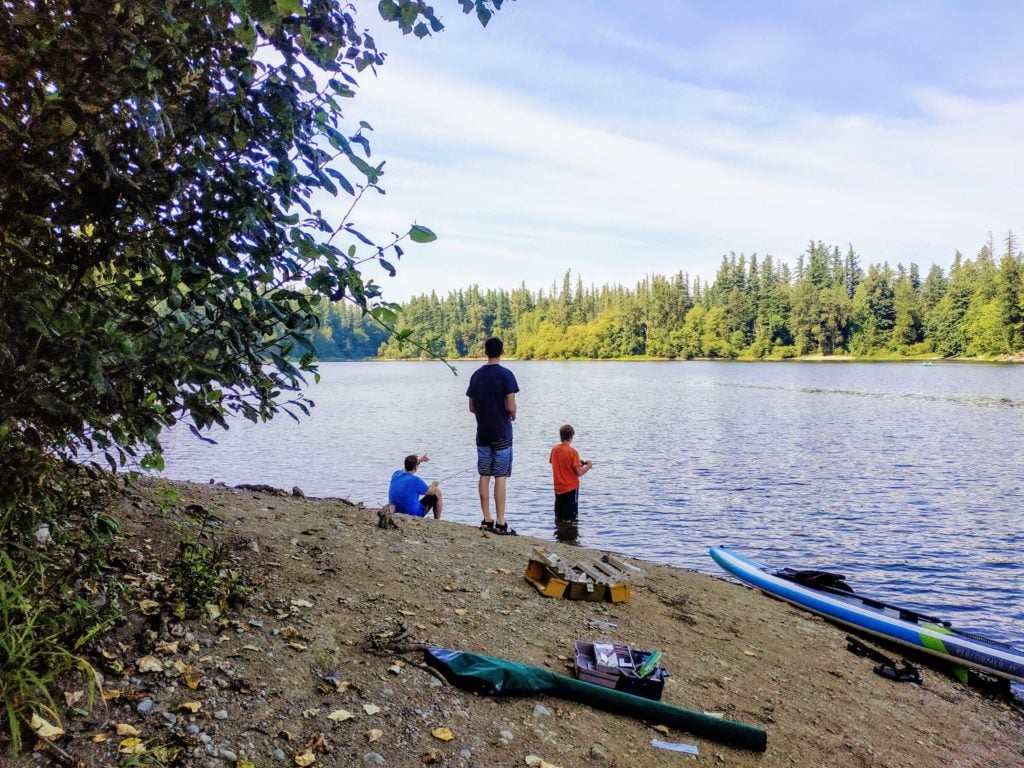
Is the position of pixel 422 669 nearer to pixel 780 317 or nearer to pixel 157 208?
pixel 157 208

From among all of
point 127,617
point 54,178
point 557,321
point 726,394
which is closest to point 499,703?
point 127,617

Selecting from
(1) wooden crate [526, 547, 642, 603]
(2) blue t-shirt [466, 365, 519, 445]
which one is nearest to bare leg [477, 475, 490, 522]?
(2) blue t-shirt [466, 365, 519, 445]

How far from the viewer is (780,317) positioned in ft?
436

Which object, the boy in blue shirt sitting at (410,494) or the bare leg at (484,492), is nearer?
the bare leg at (484,492)

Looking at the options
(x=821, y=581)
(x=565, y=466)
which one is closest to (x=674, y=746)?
(x=821, y=581)

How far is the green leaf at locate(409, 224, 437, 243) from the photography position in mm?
2691

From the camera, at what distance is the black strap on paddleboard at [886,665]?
6816mm

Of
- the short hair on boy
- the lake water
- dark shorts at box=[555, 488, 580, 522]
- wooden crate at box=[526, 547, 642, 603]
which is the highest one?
the short hair on boy

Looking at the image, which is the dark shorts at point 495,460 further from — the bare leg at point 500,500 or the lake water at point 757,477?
the lake water at point 757,477

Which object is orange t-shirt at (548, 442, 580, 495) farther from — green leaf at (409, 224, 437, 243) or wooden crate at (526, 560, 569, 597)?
green leaf at (409, 224, 437, 243)

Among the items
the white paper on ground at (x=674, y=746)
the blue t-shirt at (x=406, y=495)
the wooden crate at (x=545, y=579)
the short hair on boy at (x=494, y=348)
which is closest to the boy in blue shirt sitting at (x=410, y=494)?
the blue t-shirt at (x=406, y=495)

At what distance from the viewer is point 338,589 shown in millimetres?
5535

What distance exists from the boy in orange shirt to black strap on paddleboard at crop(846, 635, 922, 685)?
530cm

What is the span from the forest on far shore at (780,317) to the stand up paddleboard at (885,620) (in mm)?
86270
